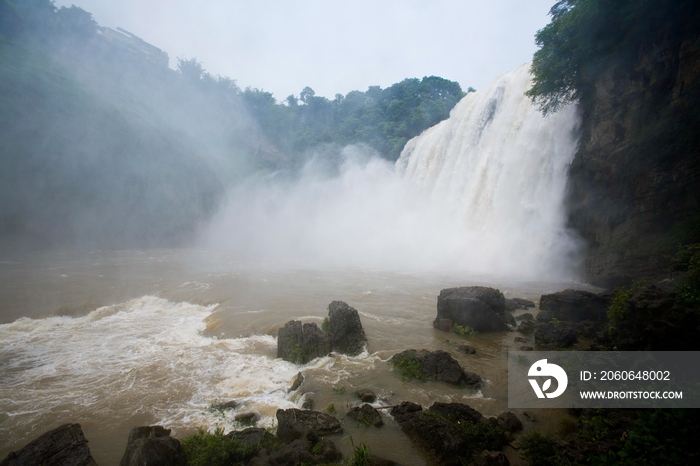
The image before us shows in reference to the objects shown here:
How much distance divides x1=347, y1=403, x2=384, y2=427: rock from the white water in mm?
15241

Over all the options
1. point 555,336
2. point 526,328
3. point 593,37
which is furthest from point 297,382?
point 593,37

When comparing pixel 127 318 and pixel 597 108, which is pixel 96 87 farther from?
pixel 597 108

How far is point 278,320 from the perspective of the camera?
10617mm

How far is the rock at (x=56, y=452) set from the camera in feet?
13.0

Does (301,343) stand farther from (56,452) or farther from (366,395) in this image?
(56,452)

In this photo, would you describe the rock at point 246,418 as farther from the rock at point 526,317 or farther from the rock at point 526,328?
the rock at point 526,317

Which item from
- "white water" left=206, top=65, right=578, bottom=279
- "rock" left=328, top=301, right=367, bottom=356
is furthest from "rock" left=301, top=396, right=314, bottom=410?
"white water" left=206, top=65, right=578, bottom=279

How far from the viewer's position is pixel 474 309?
955 cm

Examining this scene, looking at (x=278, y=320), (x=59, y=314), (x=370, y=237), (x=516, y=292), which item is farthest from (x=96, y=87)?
(x=516, y=292)

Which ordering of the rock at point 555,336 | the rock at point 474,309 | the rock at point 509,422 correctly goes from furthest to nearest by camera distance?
the rock at point 474,309, the rock at point 555,336, the rock at point 509,422

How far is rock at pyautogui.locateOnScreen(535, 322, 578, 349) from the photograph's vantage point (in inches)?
309

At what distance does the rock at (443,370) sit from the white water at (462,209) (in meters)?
13.1

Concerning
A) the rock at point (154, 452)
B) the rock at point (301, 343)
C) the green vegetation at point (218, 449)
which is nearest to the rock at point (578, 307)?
the rock at point (301, 343)

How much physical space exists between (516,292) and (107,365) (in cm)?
1406
